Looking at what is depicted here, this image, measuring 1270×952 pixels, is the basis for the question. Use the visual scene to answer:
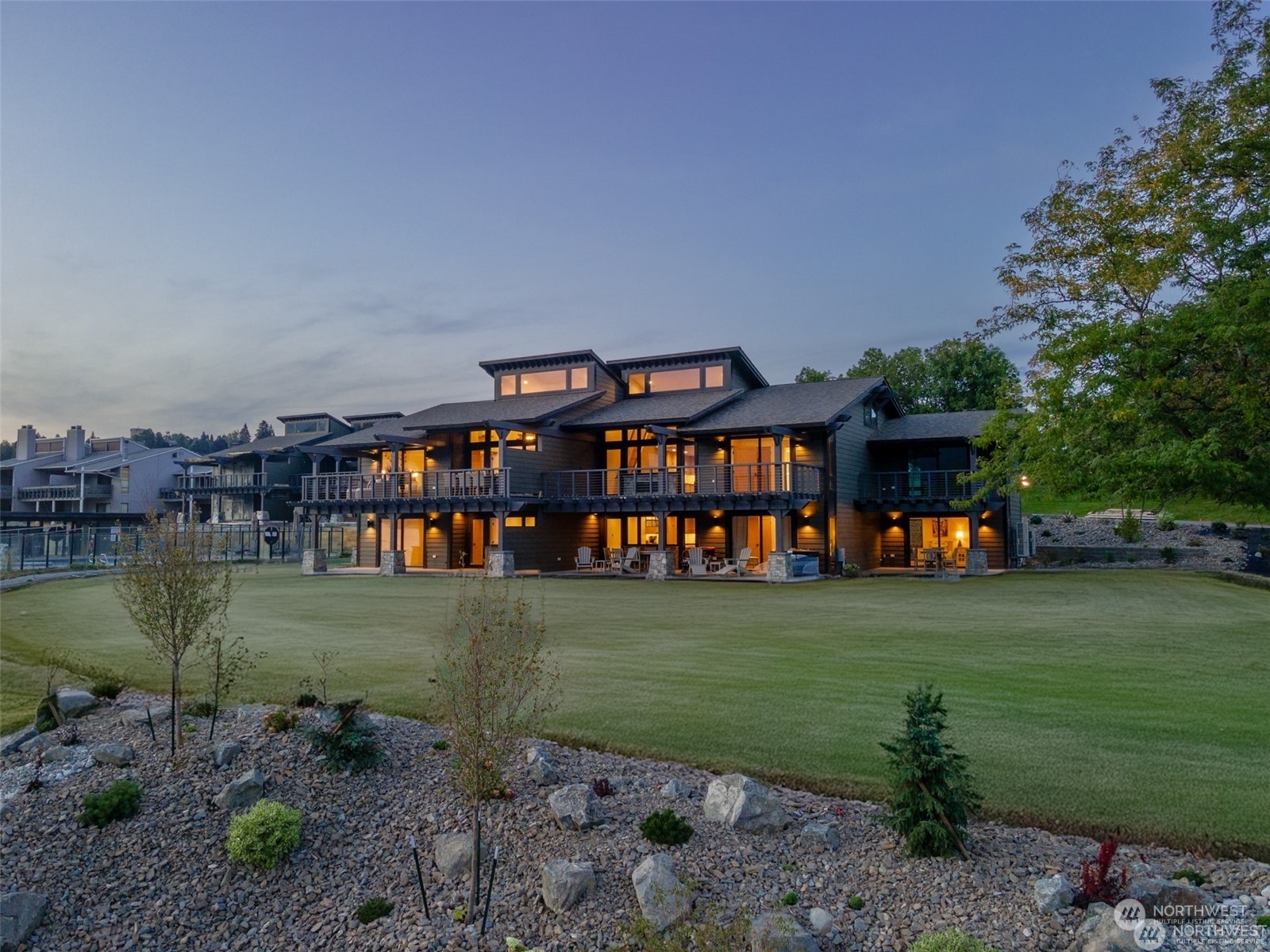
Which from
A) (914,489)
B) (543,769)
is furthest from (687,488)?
(543,769)

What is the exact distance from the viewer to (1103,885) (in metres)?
4.02

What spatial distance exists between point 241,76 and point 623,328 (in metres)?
33.6

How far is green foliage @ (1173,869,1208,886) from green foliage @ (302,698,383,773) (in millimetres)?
5559

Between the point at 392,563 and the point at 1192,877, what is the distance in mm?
27430

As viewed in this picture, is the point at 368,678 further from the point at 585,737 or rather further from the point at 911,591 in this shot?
the point at 911,591

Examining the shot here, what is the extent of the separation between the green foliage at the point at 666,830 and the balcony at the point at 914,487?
23.9 metres

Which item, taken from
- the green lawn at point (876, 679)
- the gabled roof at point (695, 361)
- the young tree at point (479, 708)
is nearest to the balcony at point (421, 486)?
the gabled roof at point (695, 361)

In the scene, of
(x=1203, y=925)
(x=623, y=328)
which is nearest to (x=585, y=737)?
(x=1203, y=925)

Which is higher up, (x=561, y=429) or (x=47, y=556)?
(x=561, y=429)

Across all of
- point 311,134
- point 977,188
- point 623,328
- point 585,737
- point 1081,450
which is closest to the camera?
point 585,737

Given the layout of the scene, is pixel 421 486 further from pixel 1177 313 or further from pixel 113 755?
pixel 1177 313

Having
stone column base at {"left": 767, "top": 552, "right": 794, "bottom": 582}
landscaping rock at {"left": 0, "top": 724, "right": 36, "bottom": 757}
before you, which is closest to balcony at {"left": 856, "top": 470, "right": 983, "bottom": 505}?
stone column base at {"left": 767, "top": 552, "right": 794, "bottom": 582}

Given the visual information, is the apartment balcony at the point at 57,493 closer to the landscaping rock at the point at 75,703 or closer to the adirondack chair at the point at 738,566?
the adirondack chair at the point at 738,566

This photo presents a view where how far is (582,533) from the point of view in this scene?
30.8 meters
